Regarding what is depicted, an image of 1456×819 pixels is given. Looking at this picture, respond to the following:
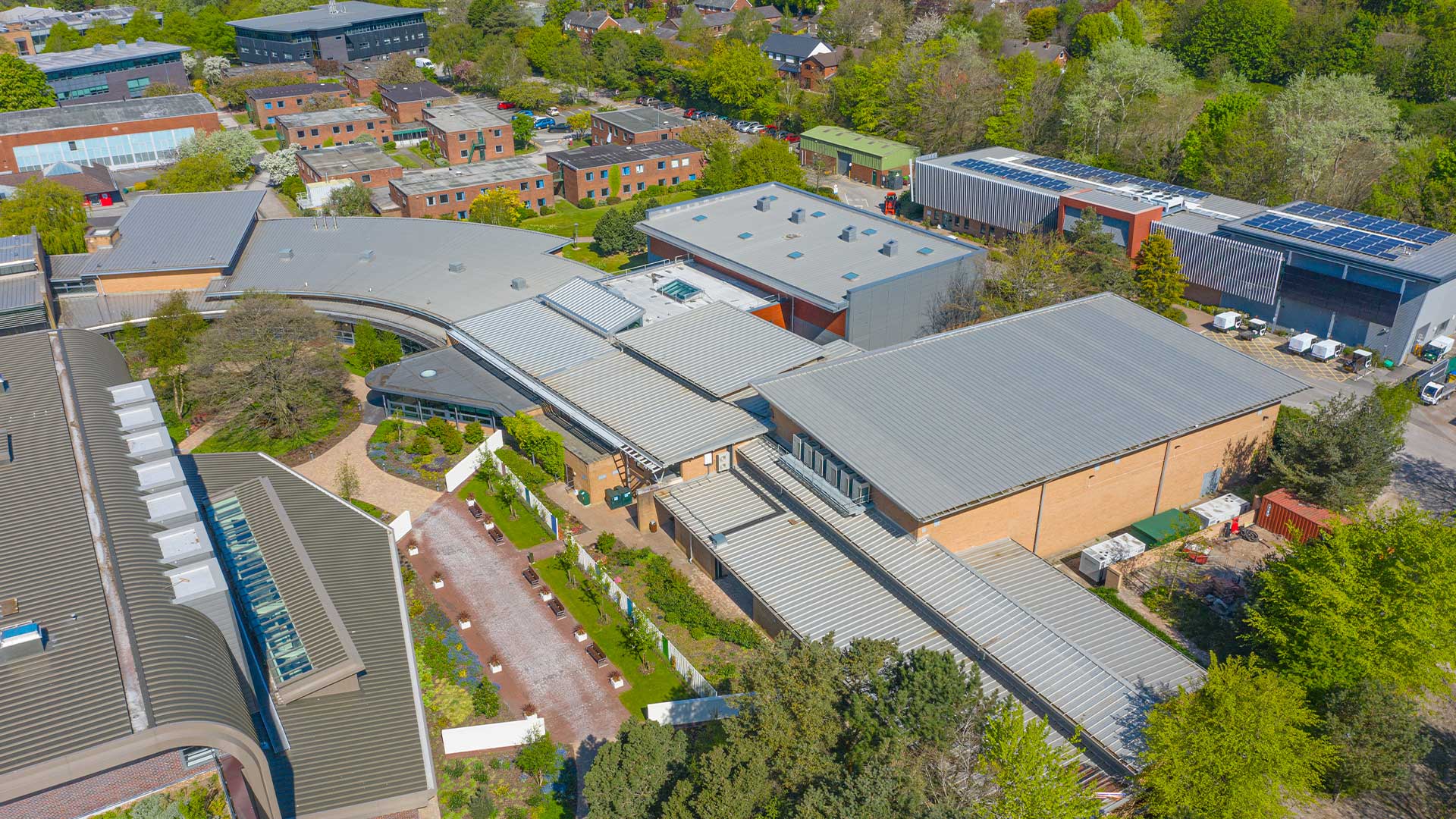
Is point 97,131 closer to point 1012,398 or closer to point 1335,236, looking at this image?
point 1012,398

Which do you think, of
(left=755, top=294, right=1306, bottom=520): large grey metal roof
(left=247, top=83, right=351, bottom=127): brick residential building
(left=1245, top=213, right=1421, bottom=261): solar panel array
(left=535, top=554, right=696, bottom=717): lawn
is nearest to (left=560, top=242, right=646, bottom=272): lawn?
(left=755, top=294, right=1306, bottom=520): large grey metal roof

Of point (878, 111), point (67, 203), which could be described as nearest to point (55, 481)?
point (67, 203)

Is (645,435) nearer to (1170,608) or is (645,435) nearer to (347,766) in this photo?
(347,766)

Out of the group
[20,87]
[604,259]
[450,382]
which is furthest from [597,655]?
[20,87]

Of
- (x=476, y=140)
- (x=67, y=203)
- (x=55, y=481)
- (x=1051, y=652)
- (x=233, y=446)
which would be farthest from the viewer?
(x=476, y=140)

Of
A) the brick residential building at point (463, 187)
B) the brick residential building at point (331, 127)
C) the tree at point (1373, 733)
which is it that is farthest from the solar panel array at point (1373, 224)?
the brick residential building at point (331, 127)

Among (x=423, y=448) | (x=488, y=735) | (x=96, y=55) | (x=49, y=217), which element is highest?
(x=96, y=55)
